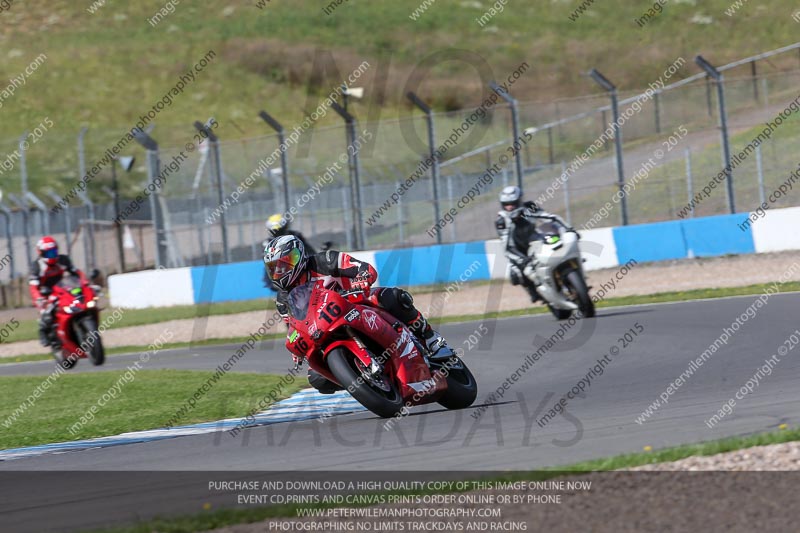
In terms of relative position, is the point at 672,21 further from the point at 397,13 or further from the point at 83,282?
the point at 83,282

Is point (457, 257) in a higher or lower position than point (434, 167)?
lower

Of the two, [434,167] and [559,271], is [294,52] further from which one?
[559,271]

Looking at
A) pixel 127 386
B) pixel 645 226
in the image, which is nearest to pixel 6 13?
pixel 645 226

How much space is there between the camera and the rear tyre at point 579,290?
15.5 meters

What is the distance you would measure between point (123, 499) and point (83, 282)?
11.2 metres

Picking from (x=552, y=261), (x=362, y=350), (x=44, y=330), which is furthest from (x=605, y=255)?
(x=362, y=350)

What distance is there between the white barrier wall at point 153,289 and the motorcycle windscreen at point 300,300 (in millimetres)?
17474

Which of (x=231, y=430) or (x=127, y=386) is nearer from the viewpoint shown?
(x=231, y=430)

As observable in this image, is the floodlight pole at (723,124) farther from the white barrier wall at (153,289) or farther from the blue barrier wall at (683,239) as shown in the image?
the white barrier wall at (153,289)

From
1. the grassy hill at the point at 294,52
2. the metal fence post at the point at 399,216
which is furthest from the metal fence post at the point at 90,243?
the grassy hill at the point at 294,52

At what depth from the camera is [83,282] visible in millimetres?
17375

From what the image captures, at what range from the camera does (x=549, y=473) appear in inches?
243

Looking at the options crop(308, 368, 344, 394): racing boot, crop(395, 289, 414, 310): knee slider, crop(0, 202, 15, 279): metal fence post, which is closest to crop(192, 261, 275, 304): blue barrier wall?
crop(0, 202, 15, 279): metal fence post

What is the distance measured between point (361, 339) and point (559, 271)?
7405 millimetres
